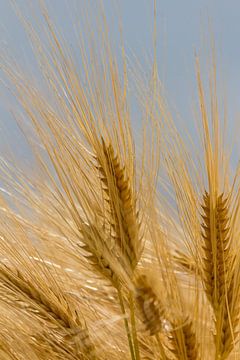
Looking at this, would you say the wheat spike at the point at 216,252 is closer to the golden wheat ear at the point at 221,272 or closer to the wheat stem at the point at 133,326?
the golden wheat ear at the point at 221,272

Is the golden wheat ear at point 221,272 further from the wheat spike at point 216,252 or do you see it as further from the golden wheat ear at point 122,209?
the golden wheat ear at point 122,209

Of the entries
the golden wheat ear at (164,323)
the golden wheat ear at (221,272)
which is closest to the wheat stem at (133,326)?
the golden wheat ear at (164,323)

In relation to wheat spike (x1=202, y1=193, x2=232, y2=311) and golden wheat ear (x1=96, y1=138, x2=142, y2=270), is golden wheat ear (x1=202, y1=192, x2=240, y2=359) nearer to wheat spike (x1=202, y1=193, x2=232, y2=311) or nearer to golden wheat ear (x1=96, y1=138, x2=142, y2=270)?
wheat spike (x1=202, y1=193, x2=232, y2=311)

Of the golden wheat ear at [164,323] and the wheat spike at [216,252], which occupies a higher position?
the wheat spike at [216,252]

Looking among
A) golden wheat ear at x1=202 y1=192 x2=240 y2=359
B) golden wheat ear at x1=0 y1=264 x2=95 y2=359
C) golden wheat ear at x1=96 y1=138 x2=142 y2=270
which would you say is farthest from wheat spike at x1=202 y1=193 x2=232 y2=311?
golden wheat ear at x1=0 y1=264 x2=95 y2=359

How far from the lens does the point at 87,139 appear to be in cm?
117

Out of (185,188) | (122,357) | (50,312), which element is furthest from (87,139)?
(122,357)

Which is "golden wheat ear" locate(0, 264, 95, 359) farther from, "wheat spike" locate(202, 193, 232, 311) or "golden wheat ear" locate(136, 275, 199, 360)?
"wheat spike" locate(202, 193, 232, 311)

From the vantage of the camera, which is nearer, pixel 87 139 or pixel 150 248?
pixel 87 139

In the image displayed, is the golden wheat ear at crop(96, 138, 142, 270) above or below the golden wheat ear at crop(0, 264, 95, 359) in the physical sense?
above

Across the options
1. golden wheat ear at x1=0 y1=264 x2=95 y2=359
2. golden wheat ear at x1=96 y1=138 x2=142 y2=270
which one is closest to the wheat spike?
golden wheat ear at x1=96 y1=138 x2=142 y2=270

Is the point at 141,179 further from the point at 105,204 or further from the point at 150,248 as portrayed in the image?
the point at 150,248

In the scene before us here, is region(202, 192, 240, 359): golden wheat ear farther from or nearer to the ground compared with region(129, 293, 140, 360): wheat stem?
farther from the ground

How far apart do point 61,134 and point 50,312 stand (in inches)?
12.4
